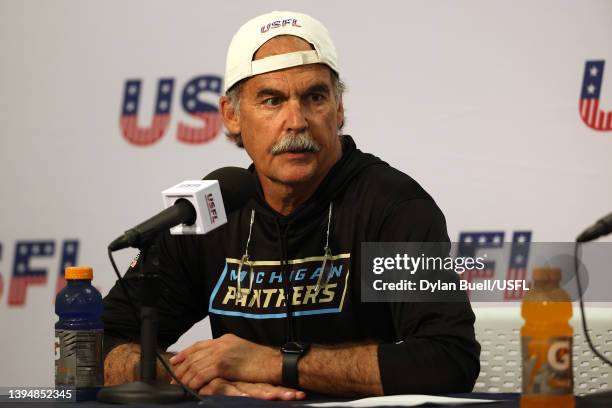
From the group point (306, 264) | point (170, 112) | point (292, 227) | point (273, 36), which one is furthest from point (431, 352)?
point (170, 112)

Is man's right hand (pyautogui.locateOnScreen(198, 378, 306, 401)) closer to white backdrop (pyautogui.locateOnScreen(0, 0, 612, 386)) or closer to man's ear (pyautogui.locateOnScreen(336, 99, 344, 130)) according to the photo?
man's ear (pyautogui.locateOnScreen(336, 99, 344, 130))

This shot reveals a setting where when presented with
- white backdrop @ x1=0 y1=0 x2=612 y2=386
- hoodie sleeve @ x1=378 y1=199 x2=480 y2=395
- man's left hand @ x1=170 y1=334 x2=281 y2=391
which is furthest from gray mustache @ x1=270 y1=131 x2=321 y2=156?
white backdrop @ x1=0 y1=0 x2=612 y2=386

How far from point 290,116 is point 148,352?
39.4 inches

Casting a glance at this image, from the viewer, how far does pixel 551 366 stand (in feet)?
5.74

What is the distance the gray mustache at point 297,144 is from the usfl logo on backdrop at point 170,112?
3.84 feet

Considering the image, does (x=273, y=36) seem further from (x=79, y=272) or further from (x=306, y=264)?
(x=79, y=272)

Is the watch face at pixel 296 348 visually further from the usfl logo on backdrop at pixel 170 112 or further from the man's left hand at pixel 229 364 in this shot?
the usfl logo on backdrop at pixel 170 112

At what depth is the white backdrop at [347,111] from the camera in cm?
373

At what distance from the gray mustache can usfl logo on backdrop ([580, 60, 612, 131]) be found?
1289 mm

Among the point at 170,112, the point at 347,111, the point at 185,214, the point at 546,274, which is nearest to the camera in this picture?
the point at 546,274

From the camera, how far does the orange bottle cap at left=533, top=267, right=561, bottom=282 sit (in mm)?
1863

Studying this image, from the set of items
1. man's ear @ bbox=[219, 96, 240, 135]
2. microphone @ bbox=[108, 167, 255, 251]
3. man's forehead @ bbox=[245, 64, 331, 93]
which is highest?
man's forehead @ bbox=[245, 64, 331, 93]

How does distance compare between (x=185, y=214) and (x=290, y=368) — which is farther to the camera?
(x=290, y=368)

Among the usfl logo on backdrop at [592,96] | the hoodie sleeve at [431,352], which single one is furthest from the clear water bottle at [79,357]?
the usfl logo on backdrop at [592,96]
